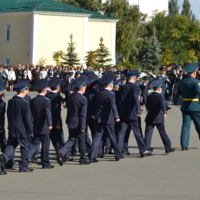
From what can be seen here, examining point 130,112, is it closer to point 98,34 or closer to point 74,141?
point 74,141

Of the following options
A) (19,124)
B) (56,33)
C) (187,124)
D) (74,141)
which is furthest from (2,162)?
(56,33)

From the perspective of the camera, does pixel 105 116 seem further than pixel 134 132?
No

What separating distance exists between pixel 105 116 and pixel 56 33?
39985 mm

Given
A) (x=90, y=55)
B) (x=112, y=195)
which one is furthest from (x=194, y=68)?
(x=90, y=55)

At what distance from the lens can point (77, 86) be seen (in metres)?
10.8

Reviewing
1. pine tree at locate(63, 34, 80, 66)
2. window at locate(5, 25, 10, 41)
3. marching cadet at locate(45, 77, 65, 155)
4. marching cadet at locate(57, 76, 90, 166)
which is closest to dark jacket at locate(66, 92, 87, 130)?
marching cadet at locate(57, 76, 90, 166)

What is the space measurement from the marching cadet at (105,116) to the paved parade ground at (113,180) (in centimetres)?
29

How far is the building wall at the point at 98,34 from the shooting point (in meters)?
54.5

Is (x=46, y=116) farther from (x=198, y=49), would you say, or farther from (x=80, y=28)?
(x=198, y=49)

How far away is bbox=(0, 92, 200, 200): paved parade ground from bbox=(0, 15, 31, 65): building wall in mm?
39229

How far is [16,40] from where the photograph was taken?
5166cm

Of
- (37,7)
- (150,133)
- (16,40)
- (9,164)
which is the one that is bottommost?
(9,164)

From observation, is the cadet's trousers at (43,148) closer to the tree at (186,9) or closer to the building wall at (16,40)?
the building wall at (16,40)

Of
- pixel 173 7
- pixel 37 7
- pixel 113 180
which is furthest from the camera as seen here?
pixel 173 7
